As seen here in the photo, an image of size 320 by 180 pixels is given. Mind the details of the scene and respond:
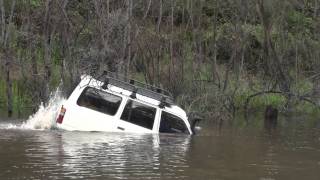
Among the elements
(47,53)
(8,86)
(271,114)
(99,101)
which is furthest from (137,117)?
(271,114)

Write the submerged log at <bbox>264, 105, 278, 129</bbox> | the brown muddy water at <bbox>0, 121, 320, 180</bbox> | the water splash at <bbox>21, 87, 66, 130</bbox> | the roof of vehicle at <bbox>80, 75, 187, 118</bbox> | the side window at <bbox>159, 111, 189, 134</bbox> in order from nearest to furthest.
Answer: the brown muddy water at <bbox>0, 121, 320, 180</bbox> < the roof of vehicle at <bbox>80, 75, 187, 118</bbox> < the side window at <bbox>159, 111, 189, 134</bbox> < the water splash at <bbox>21, 87, 66, 130</bbox> < the submerged log at <bbox>264, 105, 278, 129</bbox>

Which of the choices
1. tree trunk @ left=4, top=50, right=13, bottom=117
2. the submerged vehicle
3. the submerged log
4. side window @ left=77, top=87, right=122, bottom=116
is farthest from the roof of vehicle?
the submerged log

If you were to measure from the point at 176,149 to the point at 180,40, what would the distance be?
13.8 m

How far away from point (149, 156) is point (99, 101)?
280 centimetres

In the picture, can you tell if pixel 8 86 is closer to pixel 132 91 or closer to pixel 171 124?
pixel 132 91

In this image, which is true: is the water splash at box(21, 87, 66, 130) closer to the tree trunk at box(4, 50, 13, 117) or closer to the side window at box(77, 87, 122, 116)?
the side window at box(77, 87, 122, 116)

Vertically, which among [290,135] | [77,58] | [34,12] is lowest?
[290,135]

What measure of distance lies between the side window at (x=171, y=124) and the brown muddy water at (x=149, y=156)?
0.23 meters

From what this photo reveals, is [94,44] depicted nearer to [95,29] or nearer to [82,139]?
[95,29]

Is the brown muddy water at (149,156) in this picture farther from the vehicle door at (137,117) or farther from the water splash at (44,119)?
the vehicle door at (137,117)

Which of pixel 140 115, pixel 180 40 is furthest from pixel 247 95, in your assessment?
pixel 140 115

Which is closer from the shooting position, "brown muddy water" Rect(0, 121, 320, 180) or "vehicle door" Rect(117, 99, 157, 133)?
"brown muddy water" Rect(0, 121, 320, 180)

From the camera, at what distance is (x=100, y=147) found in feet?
45.2

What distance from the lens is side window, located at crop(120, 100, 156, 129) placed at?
1550 centimetres
